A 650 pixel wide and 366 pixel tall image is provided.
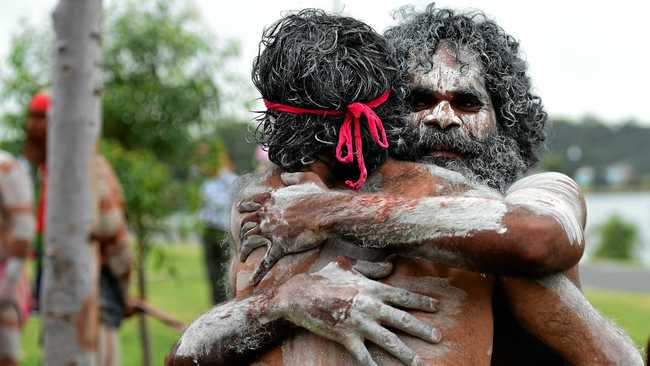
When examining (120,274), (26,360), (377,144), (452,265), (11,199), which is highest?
(377,144)

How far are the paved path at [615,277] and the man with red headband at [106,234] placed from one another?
35.0 feet

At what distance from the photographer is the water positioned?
27906mm

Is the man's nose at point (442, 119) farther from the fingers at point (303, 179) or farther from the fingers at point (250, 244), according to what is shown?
the fingers at point (250, 244)

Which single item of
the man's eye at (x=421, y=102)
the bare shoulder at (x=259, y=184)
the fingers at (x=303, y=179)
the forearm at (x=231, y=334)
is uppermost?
the man's eye at (x=421, y=102)

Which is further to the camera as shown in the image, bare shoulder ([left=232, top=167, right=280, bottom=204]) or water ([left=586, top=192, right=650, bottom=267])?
water ([left=586, top=192, right=650, bottom=267])

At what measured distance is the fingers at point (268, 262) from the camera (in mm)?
2535

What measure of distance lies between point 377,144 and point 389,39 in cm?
48

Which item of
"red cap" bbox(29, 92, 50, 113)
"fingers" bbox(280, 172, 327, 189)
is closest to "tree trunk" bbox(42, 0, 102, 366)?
"red cap" bbox(29, 92, 50, 113)

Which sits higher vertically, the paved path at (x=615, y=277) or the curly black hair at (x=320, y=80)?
the curly black hair at (x=320, y=80)

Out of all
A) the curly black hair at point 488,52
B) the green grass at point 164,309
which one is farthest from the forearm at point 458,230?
the green grass at point 164,309

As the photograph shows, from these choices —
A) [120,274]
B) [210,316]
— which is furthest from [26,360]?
[210,316]

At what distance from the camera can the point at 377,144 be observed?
8.54 ft

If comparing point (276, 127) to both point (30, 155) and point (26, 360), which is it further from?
point (26, 360)

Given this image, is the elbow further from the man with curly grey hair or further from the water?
the water
